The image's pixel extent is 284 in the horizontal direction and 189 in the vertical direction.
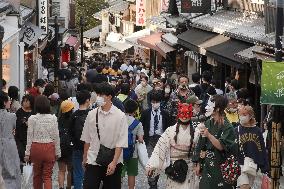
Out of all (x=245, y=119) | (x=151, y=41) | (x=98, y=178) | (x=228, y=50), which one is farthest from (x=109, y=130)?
(x=151, y=41)

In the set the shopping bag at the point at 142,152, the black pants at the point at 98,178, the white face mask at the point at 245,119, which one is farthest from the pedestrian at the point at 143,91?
the black pants at the point at 98,178

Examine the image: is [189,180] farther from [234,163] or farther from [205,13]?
[205,13]

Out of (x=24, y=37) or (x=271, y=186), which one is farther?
(x=24, y=37)

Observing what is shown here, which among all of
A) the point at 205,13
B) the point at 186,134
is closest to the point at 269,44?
the point at 186,134

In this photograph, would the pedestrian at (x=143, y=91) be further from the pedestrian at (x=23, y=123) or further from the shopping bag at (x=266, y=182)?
the shopping bag at (x=266, y=182)

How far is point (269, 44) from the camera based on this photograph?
1848cm

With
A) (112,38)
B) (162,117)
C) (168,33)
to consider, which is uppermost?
(162,117)

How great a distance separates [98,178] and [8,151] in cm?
173

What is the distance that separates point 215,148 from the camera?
35.9ft

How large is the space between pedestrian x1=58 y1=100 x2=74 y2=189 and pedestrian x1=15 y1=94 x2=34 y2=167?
0.51m

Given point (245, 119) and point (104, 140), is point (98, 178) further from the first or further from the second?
point (245, 119)

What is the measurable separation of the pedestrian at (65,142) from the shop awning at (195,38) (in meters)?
14.1

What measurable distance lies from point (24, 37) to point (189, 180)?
17263 millimetres

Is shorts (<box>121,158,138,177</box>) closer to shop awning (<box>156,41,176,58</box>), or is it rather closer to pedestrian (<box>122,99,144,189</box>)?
pedestrian (<box>122,99,144,189</box>)
